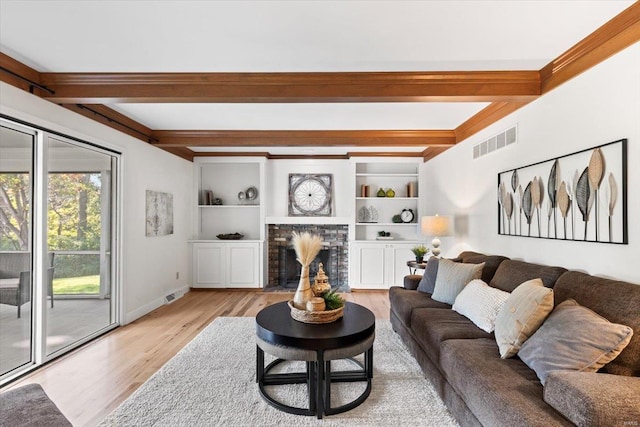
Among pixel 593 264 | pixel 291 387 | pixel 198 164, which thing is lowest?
pixel 291 387

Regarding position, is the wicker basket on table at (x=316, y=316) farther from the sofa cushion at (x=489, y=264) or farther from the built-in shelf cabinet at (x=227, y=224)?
the built-in shelf cabinet at (x=227, y=224)

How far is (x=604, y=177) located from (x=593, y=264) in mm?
589

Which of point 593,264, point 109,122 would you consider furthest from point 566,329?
point 109,122

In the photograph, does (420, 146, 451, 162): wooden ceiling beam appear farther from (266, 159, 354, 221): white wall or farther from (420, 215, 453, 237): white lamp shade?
(266, 159, 354, 221): white wall

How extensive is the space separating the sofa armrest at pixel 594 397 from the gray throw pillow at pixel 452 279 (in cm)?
156

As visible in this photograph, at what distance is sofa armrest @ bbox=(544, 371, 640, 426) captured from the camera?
1237mm

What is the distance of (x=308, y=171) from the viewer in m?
6.21

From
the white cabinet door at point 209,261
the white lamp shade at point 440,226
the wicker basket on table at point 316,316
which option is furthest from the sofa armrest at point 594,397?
the white cabinet door at point 209,261

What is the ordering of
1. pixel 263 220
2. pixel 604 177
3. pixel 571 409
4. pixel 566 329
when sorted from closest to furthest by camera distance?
1. pixel 571 409
2. pixel 566 329
3. pixel 604 177
4. pixel 263 220

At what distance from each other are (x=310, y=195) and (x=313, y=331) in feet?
13.5

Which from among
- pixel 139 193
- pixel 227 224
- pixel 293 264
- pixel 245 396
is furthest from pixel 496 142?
pixel 227 224

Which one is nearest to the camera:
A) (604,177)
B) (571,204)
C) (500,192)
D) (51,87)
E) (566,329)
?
(566,329)

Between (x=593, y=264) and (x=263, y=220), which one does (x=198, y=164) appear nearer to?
(x=263, y=220)

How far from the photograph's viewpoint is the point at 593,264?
2.26 meters
